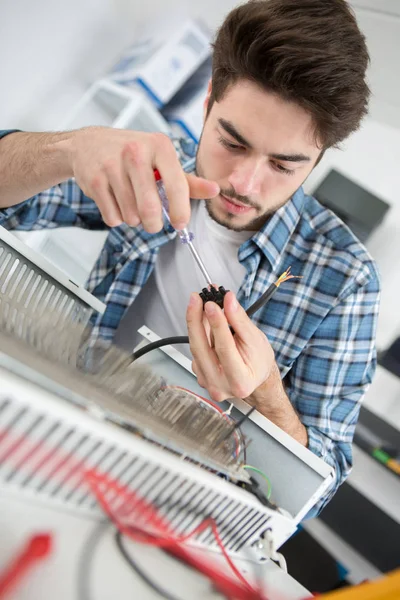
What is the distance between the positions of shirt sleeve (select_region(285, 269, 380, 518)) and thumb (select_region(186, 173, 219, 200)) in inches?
21.7

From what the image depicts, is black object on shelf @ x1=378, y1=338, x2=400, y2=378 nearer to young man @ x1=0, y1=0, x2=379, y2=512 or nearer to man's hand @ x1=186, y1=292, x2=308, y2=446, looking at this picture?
young man @ x1=0, y1=0, x2=379, y2=512

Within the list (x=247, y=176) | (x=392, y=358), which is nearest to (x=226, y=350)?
(x=247, y=176)

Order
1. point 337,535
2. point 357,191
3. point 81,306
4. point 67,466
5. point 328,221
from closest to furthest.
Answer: point 67,466
point 81,306
point 328,221
point 337,535
point 357,191

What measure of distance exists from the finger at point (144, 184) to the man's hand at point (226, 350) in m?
0.15

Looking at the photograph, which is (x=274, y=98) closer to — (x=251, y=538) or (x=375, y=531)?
(x=251, y=538)

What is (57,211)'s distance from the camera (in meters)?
1.08

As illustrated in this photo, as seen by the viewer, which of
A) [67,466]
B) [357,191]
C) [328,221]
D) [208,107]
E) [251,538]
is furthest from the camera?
[357,191]

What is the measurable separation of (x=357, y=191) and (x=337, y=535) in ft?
4.27

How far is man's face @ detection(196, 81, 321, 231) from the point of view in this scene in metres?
0.80

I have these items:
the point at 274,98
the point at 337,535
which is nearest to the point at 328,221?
the point at 274,98

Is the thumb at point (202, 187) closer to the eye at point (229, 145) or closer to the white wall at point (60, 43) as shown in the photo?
the eye at point (229, 145)

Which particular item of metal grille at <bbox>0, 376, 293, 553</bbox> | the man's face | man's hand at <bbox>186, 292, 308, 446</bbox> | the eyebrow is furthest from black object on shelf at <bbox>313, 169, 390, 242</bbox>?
metal grille at <bbox>0, 376, 293, 553</bbox>

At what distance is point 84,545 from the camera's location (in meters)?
0.36

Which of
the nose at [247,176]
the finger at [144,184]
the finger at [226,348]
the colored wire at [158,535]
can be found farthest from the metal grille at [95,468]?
the nose at [247,176]
